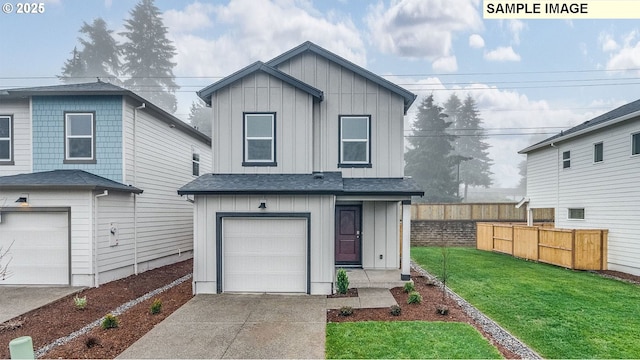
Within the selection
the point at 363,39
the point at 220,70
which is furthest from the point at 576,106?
the point at 220,70

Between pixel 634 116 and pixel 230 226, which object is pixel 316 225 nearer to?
pixel 230 226

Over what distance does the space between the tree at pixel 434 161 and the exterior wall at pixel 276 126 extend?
2465cm

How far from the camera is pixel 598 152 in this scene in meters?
12.4

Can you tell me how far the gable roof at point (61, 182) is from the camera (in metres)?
8.90

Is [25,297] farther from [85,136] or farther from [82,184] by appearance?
[85,136]

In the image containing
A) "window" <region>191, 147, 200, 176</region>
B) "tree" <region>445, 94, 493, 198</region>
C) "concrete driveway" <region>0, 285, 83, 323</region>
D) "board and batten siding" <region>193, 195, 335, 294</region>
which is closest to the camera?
"concrete driveway" <region>0, 285, 83, 323</region>

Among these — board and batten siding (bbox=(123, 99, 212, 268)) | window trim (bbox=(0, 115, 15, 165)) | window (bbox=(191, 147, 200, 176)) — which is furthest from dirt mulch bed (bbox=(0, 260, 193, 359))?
window (bbox=(191, 147, 200, 176))

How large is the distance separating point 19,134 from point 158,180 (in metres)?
4.36

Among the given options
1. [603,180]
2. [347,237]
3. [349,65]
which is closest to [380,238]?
[347,237]

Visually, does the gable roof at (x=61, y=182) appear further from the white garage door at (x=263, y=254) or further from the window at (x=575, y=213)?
the window at (x=575, y=213)

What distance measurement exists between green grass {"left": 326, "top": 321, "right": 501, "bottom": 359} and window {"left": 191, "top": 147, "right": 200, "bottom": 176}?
36.9 feet

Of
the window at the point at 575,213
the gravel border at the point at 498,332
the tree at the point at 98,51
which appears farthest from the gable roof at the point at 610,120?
the tree at the point at 98,51

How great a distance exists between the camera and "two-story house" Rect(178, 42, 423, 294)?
8438 mm

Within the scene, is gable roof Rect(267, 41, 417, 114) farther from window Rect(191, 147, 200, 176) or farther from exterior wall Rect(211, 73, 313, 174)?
window Rect(191, 147, 200, 176)
